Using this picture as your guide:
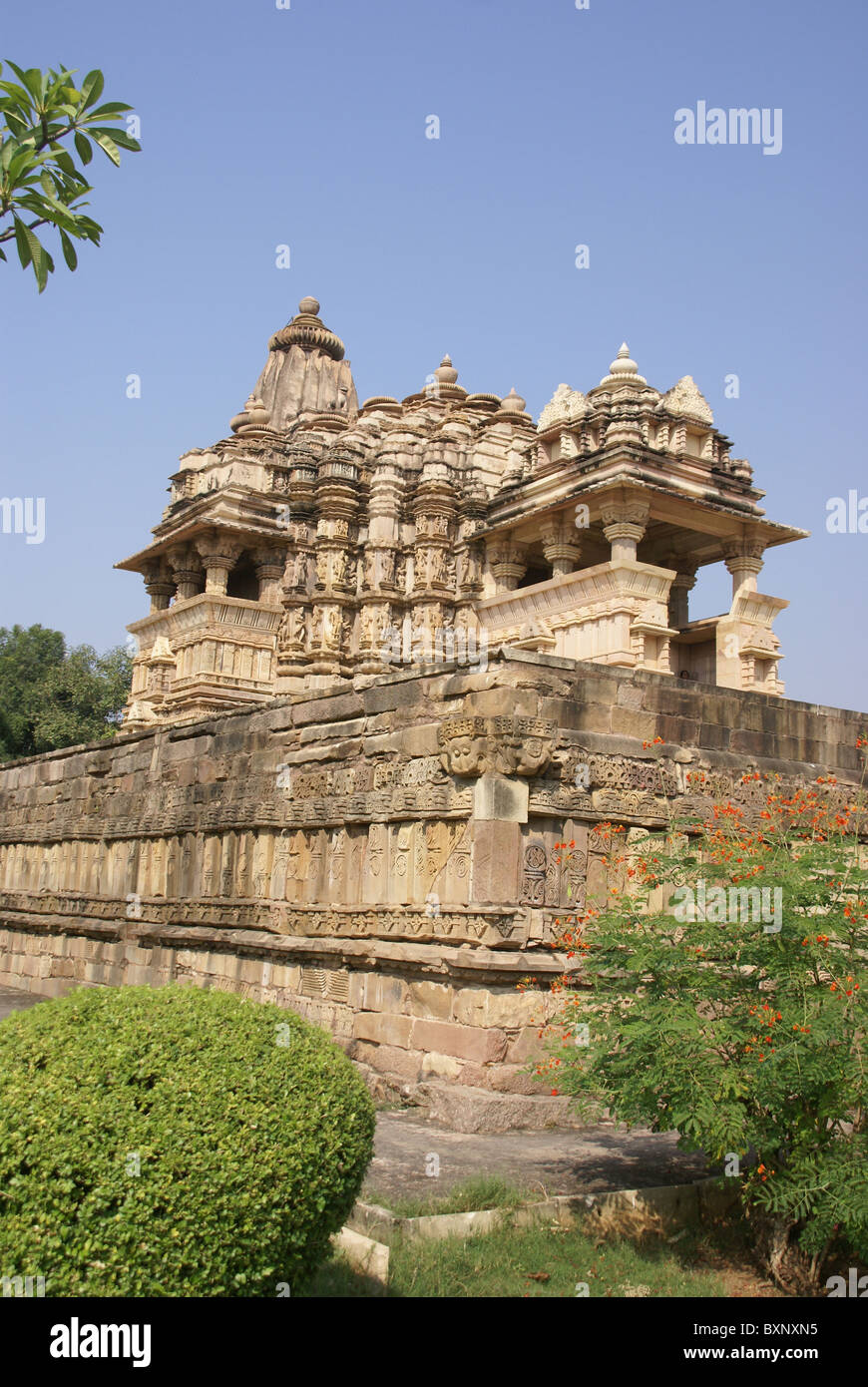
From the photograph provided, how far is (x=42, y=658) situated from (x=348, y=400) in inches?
765

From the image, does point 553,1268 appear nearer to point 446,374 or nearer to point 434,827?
point 434,827

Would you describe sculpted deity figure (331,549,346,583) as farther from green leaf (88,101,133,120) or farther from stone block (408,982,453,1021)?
green leaf (88,101,133,120)

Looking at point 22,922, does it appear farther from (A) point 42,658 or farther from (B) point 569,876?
(A) point 42,658

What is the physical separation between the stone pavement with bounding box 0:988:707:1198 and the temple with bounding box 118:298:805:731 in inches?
460

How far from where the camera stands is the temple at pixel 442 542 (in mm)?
20500

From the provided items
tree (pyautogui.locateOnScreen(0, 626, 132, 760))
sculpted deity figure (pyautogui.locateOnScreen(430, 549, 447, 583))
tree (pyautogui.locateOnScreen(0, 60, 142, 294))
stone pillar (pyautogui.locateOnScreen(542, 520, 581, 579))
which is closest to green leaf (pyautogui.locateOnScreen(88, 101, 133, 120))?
tree (pyautogui.locateOnScreen(0, 60, 142, 294))

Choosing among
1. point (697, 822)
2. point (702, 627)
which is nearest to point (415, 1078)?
point (697, 822)

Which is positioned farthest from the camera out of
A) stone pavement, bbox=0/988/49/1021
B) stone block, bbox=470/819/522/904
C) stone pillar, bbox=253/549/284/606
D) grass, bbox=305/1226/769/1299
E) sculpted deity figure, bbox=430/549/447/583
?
stone pillar, bbox=253/549/284/606

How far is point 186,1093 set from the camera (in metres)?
4.23

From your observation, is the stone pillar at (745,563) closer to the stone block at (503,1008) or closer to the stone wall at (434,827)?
the stone wall at (434,827)

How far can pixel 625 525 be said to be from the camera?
66.0 feet

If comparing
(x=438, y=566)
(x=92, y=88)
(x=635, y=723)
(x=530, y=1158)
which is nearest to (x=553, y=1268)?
(x=530, y=1158)

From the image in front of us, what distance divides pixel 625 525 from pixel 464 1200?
15384 millimetres

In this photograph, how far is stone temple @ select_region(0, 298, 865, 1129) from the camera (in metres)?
9.28
